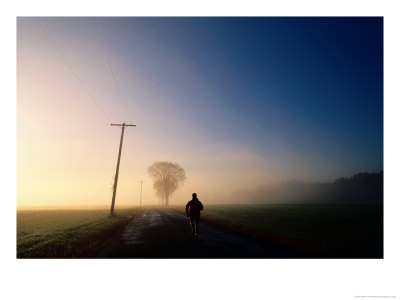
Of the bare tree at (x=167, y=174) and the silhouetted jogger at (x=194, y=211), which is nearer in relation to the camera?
the silhouetted jogger at (x=194, y=211)

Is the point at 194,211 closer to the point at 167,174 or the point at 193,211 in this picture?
the point at 193,211

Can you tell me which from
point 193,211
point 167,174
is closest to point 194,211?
point 193,211

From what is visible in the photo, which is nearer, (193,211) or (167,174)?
(193,211)

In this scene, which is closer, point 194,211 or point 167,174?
point 194,211

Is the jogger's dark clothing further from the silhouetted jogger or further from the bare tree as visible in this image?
the bare tree

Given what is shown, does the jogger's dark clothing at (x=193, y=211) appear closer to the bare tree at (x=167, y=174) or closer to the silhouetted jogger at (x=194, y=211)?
the silhouetted jogger at (x=194, y=211)

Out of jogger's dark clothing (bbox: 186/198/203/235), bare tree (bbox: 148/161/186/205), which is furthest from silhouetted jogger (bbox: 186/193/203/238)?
bare tree (bbox: 148/161/186/205)

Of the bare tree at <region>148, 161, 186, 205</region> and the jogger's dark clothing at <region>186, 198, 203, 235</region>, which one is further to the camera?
the bare tree at <region>148, 161, 186, 205</region>

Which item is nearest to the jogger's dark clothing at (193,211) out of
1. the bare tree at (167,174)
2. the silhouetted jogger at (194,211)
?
the silhouetted jogger at (194,211)
